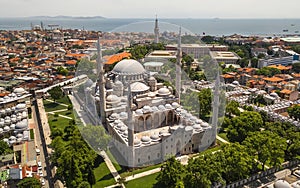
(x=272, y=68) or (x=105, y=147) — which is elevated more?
(x=272, y=68)

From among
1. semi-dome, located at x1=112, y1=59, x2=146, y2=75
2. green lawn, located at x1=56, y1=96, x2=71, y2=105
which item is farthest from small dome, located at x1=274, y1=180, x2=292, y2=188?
green lawn, located at x1=56, y1=96, x2=71, y2=105

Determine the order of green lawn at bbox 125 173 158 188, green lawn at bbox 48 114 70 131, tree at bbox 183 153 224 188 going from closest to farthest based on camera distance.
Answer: tree at bbox 183 153 224 188 < green lawn at bbox 125 173 158 188 < green lawn at bbox 48 114 70 131

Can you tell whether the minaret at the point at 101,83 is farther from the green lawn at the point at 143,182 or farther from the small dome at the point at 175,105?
the green lawn at the point at 143,182

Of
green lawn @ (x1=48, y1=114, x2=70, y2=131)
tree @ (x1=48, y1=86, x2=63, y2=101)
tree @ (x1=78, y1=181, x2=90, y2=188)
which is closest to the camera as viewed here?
tree @ (x1=78, y1=181, x2=90, y2=188)

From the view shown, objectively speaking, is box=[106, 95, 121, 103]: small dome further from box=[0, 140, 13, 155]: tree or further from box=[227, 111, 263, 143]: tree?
box=[227, 111, 263, 143]: tree

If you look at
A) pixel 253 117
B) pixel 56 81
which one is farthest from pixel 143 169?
pixel 56 81

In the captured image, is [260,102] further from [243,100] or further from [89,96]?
[89,96]

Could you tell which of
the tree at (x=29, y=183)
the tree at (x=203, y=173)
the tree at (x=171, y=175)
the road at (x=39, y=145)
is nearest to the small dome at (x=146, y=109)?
the tree at (x=171, y=175)
